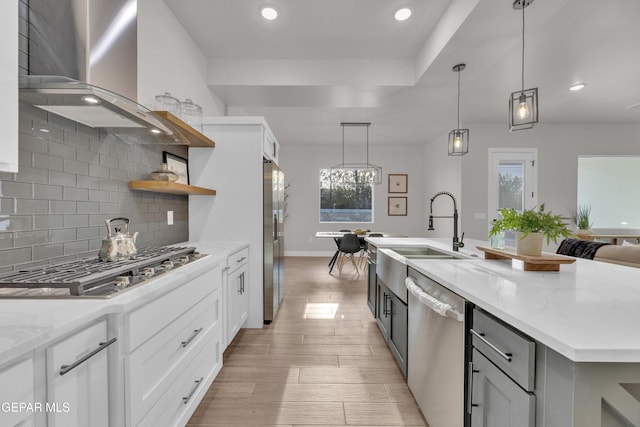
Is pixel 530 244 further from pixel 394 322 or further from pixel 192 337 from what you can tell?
pixel 192 337

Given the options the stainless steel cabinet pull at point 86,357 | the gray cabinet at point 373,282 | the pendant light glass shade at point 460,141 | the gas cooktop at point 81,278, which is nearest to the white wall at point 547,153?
the pendant light glass shade at point 460,141

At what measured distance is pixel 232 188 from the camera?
2.90 meters

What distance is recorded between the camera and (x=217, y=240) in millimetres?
2885

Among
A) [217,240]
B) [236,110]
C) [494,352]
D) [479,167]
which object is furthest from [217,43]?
[479,167]

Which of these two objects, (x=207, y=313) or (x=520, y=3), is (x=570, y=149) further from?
(x=207, y=313)

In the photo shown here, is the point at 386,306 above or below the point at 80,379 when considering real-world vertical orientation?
below

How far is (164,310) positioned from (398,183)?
7027 mm

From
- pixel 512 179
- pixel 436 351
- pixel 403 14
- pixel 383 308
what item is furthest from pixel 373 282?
pixel 512 179

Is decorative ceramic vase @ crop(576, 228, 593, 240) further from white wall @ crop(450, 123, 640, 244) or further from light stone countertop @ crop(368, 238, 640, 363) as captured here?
light stone countertop @ crop(368, 238, 640, 363)

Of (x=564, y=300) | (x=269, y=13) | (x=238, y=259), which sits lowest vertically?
(x=238, y=259)

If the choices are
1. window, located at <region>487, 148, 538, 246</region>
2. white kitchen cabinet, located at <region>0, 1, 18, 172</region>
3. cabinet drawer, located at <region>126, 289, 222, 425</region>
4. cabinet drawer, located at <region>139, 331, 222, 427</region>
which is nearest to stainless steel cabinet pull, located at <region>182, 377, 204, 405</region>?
cabinet drawer, located at <region>139, 331, 222, 427</region>

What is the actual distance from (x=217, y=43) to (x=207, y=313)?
279cm

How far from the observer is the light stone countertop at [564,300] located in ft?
2.29

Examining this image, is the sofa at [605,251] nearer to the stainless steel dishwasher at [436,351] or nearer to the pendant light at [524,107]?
the pendant light at [524,107]
